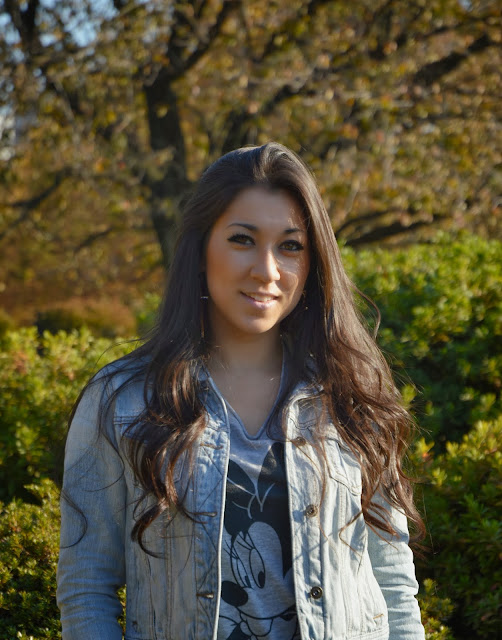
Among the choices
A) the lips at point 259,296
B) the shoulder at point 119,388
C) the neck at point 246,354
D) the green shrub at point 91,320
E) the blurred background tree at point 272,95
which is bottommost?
the shoulder at point 119,388

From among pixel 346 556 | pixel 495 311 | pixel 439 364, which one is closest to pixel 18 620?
pixel 346 556

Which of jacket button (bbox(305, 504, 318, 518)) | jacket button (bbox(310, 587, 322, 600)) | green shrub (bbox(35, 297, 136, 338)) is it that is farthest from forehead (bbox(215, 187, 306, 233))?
green shrub (bbox(35, 297, 136, 338))

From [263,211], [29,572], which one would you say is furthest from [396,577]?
[29,572]

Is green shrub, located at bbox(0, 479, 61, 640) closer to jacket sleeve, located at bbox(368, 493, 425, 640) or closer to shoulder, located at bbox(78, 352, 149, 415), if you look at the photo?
shoulder, located at bbox(78, 352, 149, 415)

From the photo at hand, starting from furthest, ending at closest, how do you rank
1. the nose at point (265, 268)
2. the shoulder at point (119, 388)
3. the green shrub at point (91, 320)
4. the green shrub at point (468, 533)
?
the green shrub at point (91, 320) < the green shrub at point (468, 533) < the nose at point (265, 268) < the shoulder at point (119, 388)

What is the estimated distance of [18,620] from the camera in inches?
87.7

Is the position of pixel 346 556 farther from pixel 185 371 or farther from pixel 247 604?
pixel 185 371

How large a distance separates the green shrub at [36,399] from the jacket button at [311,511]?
1.30 m

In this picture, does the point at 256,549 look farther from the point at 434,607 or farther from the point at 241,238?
the point at 434,607

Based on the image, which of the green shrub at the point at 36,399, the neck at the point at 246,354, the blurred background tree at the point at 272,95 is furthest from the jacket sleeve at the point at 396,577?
the blurred background tree at the point at 272,95

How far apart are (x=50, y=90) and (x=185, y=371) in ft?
22.5

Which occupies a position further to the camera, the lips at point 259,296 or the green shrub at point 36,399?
the green shrub at point 36,399

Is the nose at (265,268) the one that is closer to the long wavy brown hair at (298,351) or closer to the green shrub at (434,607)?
the long wavy brown hair at (298,351)

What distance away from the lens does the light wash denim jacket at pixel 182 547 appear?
1663mm
